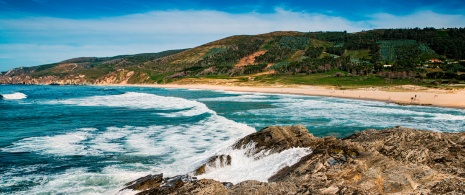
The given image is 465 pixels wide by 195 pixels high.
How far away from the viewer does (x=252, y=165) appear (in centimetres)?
1739

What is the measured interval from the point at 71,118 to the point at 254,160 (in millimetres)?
31597

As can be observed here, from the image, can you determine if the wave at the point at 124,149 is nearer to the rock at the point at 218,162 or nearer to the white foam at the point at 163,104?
the rock at the point at 218,162

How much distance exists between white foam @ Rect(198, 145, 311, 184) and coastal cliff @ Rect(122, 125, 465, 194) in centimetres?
33

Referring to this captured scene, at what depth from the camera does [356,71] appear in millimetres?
127000

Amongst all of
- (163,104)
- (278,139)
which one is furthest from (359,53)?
(278,139)

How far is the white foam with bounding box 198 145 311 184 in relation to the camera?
15195 mm

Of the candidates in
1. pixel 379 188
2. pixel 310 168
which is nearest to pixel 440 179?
pixel 379 188

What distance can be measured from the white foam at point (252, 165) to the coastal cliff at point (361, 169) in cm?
33

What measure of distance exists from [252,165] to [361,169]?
6609 millimetres

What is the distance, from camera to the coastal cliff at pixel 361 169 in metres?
10.6

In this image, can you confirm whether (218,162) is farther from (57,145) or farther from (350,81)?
(350,81)

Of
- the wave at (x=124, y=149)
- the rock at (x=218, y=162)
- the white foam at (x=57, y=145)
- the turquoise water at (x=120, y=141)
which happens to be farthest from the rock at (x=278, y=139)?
the white foam at (x=57, y=145)

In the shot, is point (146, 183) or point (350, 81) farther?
point (350, 81)

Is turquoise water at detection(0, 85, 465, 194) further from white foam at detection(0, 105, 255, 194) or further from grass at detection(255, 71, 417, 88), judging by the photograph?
grass at detection(255, 71, 417, 88)
